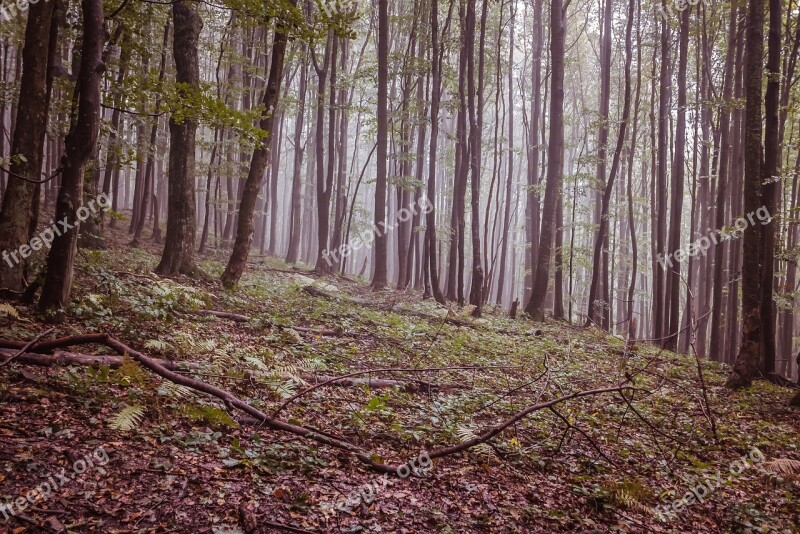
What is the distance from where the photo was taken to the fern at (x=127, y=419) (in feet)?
12.8

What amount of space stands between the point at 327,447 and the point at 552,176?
14.9 m

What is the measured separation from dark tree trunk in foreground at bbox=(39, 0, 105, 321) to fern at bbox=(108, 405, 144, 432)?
2.41 metres

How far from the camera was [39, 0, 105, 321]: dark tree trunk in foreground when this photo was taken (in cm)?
544

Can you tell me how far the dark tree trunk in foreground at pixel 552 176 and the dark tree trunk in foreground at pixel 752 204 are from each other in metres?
7.77

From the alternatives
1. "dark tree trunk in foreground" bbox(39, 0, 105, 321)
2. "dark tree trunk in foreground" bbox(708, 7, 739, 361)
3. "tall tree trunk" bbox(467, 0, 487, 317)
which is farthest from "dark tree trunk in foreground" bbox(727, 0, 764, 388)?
"dark tree trunk in foreground" bbox(39, 0, 105, 321)

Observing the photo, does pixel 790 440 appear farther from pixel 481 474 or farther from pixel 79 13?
pixel 79 13

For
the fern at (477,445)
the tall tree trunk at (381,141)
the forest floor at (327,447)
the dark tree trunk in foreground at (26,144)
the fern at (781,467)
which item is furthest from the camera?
the tall tree trunk at (381,141)

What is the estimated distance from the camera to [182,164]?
411 inches

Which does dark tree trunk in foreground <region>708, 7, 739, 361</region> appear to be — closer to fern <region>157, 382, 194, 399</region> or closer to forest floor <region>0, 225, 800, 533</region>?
forest floor <region>0, 225, 800, 533</region>

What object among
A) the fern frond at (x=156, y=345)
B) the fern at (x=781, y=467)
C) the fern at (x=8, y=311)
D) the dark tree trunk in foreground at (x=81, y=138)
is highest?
the dark tree trunk in foreground at (x=81, y=138)

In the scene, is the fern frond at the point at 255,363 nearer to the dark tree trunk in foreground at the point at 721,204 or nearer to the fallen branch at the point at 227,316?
the fallen branch at the point at 227,316

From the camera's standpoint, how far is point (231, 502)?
3479mm

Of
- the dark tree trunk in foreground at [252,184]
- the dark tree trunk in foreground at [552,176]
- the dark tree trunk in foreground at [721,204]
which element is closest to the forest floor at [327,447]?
the dark tree trunk in foreground at [252,184]

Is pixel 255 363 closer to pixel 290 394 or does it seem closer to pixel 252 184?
pixel 290 394
